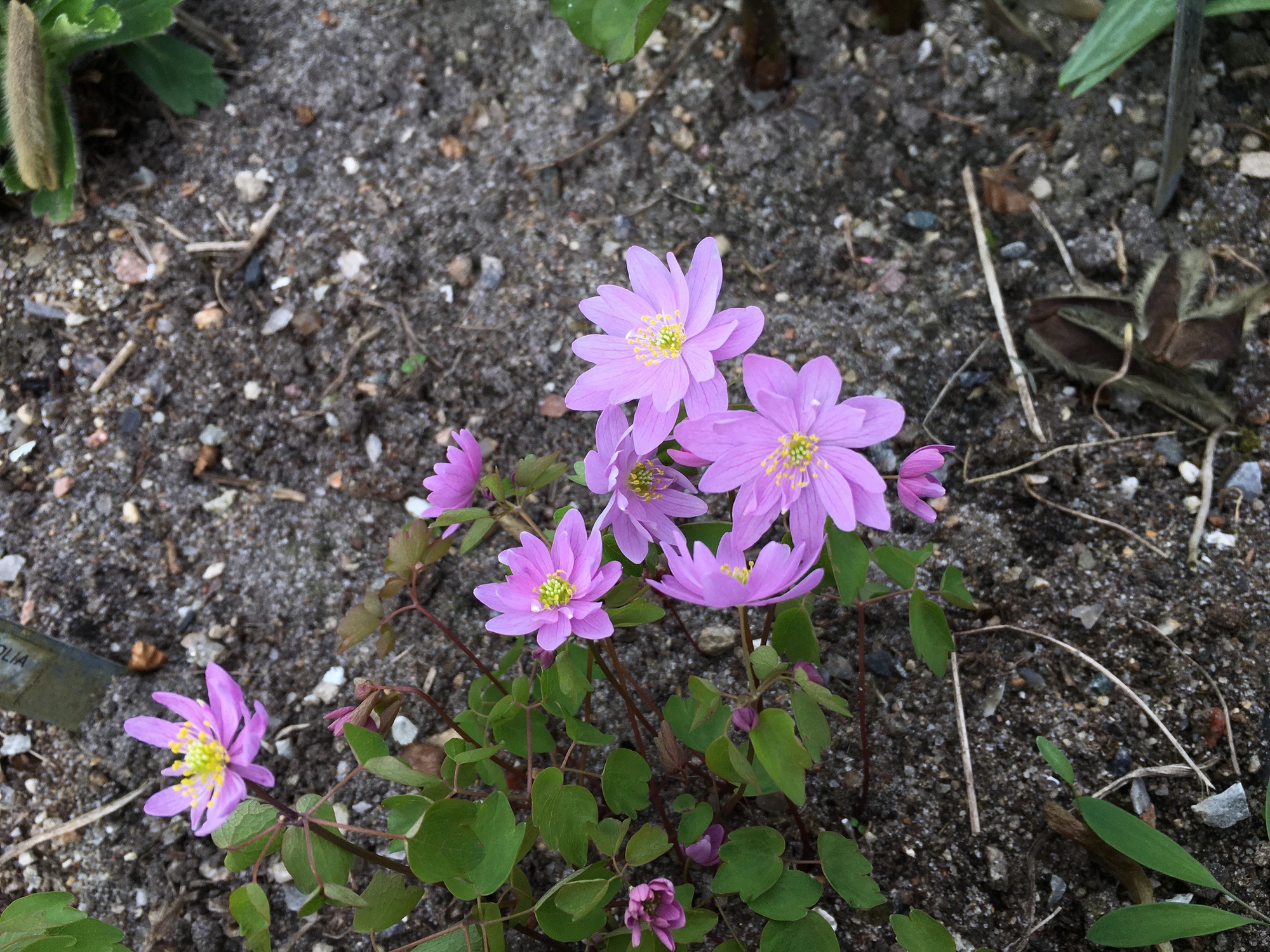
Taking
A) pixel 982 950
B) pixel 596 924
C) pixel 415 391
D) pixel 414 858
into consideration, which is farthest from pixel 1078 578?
pixel 415 391

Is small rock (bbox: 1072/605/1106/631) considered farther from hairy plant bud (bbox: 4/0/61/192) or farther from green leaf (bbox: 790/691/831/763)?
hairy plant bud (bbox: 4/0/61/192)

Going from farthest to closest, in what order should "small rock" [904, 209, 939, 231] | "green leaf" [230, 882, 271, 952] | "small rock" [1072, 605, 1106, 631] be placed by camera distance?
"small rock" [904, 209, 939, 231]
"small rock" [1072, 605, 1106, 631]
"green leaf" [230, 882, 271, 952]

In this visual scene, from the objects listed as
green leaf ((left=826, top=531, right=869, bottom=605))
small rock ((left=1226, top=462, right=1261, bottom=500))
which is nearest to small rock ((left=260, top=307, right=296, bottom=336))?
green leaf ((left=826, top=531, right=869, bottom=605))

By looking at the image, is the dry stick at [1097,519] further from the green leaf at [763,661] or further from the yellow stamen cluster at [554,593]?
the yellow stamen cluster at [554,593]

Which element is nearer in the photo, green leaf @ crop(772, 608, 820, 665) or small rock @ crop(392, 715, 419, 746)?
green leaf @ crop(772, 608, 820, 665)

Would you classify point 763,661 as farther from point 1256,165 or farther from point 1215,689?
point 1256,165

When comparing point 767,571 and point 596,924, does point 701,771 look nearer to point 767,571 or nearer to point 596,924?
point 596,924
